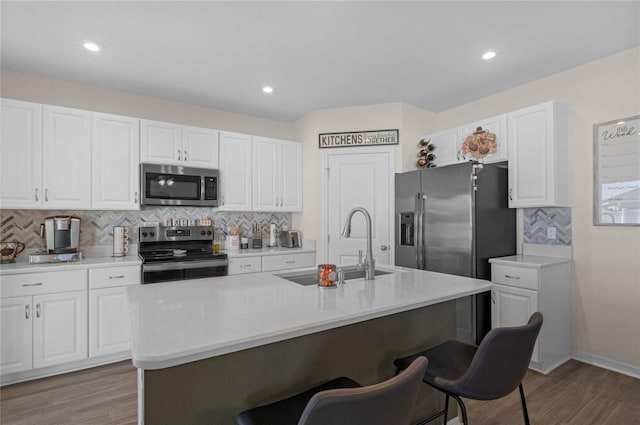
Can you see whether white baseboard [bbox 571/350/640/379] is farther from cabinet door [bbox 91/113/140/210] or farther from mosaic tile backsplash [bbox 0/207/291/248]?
cabinet door [bbox 91/113/140/210]

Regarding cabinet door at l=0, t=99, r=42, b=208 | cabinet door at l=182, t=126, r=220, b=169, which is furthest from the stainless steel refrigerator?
cabinet door at l=0, t=99, r=42, b=208

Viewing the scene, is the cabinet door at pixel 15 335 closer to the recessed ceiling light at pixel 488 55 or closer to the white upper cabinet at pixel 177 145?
the white upper cabinet at pixel 177 145

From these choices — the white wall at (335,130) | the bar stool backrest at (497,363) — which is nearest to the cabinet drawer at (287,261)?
the white wall at (335,130)

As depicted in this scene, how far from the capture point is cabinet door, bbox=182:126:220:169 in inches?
140

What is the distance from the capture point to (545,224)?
314cm

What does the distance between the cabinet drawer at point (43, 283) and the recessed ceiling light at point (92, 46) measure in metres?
1.80

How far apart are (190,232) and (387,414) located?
10.4ft

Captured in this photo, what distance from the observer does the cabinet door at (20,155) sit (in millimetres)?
2695

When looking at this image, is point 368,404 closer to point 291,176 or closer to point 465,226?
point 465,226

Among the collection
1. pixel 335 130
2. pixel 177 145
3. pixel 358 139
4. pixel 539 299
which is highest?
pixel 335 130

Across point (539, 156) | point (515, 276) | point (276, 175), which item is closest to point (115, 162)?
point (276, 175)

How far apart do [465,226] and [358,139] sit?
5.50 feet

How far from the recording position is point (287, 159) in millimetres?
4254

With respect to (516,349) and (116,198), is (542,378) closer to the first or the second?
(516,349)
